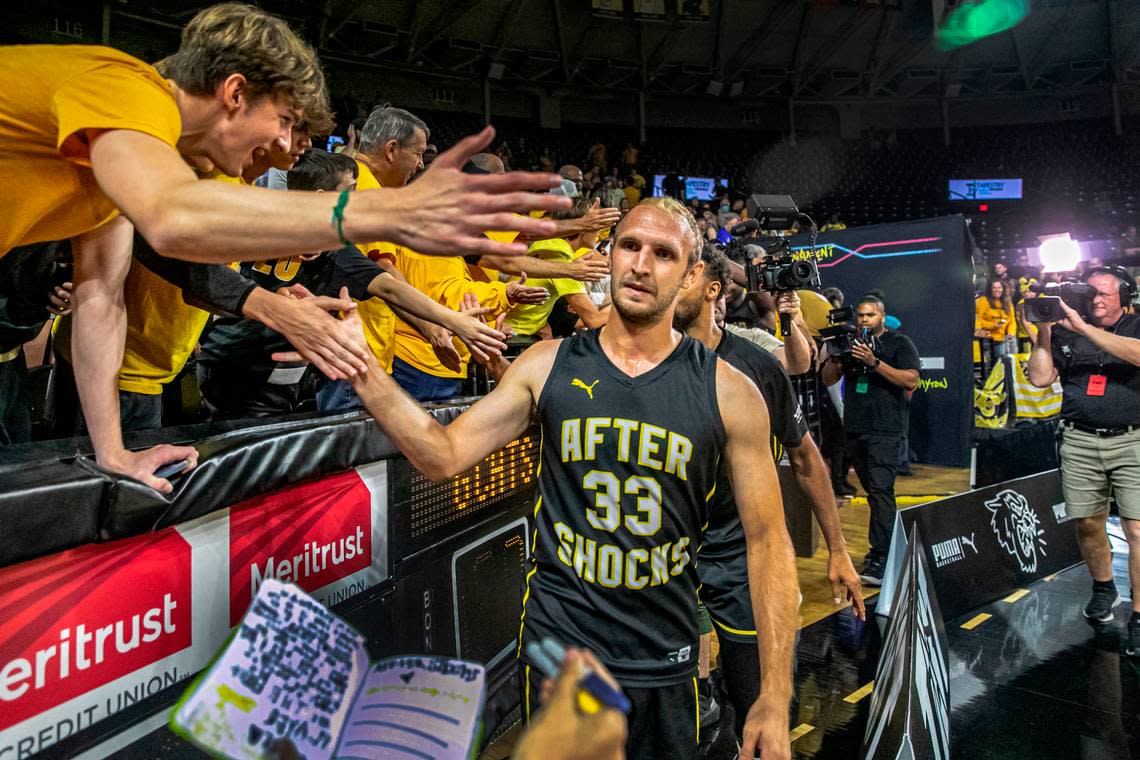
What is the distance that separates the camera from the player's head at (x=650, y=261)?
2.02 metres

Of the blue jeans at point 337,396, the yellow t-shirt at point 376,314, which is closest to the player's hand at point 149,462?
the blue jeans at point 337,396

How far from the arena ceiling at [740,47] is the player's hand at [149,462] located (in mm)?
13065

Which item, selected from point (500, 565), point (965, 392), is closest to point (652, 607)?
point (500, 565)

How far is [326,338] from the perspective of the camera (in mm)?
1643

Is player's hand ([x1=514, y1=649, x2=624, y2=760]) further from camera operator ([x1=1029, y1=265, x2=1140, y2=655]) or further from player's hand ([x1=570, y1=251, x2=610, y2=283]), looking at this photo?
camera operator ([x1=1029, y1=265, x2=1140, y2=655])

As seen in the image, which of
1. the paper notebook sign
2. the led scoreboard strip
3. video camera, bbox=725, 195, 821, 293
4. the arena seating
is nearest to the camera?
the paper notebook sign

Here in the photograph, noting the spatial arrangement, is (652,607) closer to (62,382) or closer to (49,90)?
(49,90)

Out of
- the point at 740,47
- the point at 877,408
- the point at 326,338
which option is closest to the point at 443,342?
the point at 326,338

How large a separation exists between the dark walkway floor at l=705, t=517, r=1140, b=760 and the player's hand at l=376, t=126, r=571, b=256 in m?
2.79

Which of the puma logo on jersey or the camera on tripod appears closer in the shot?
the puma logo on jersey

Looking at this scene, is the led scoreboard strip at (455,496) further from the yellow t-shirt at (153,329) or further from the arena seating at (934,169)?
the arena seating at (934,169)

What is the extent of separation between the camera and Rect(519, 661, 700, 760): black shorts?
6.04 feet

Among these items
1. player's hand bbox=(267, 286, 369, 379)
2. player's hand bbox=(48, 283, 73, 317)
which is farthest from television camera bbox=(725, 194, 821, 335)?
player's hand bbox=(48, 283, 73, 317)

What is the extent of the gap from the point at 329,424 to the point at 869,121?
2128 cm
